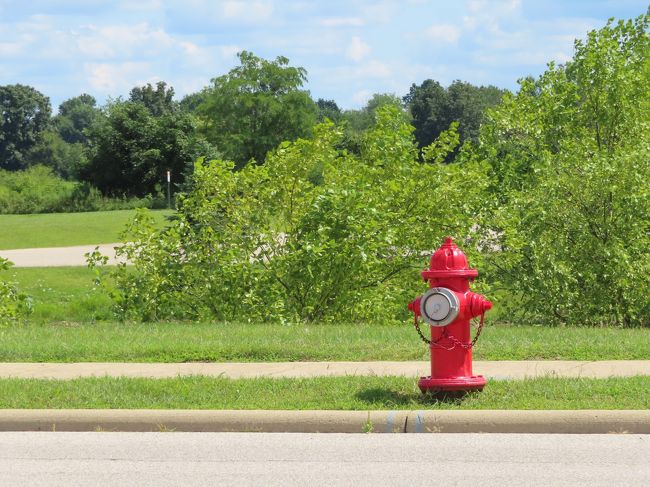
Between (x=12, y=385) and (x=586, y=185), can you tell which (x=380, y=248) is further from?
(x=12, y=385)

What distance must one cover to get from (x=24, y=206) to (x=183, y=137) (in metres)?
9.65

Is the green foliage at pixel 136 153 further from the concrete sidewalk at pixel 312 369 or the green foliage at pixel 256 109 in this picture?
the concrete sidewalk at pixel 312 369

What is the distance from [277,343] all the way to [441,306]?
3.68m

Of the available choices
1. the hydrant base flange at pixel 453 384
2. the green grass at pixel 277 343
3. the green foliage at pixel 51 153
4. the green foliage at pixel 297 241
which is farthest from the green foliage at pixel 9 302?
the green foliage at pixel 51 153

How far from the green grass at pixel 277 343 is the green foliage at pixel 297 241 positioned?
1466 millimetres

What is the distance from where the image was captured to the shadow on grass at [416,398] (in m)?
8.41

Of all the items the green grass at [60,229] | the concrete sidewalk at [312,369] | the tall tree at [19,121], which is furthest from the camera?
the tall tree at [19,121]

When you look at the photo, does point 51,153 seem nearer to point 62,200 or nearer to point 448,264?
point 62,200

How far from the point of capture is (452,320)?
26.8 ft

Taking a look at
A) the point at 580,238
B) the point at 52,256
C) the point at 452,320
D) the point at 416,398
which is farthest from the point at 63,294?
the point at 452,320

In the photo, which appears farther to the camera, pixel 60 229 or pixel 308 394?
pixel 60 229

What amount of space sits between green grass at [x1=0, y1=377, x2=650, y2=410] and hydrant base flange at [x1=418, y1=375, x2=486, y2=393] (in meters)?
0.12

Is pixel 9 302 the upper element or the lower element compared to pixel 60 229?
lower

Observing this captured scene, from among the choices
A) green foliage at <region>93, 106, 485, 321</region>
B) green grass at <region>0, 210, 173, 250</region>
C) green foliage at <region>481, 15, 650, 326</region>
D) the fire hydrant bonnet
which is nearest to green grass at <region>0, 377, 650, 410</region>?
the fire hydrant bonnet
